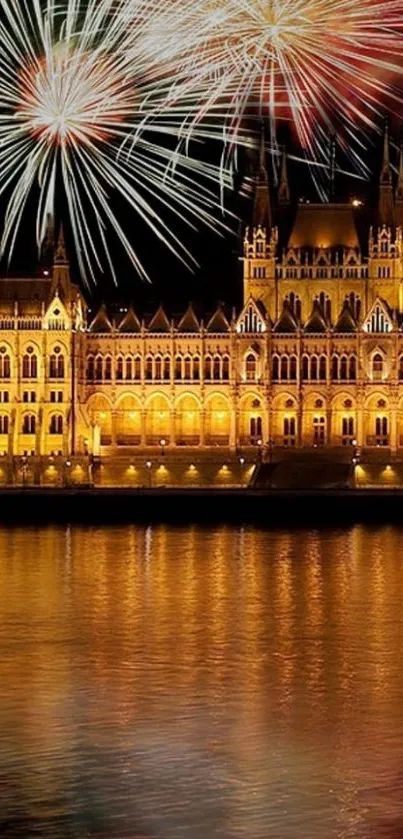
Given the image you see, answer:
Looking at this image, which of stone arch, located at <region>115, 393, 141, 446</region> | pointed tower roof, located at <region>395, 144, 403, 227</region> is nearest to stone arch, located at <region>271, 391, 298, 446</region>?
stone arch, located at <region>115, 393, 141, 446</region>

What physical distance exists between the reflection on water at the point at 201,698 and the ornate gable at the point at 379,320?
117 ft

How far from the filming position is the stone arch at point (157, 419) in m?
95.9

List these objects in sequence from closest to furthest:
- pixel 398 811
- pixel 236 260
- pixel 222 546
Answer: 1. pixel 398 811
2. pixel 222 546
3. pixel 236 260

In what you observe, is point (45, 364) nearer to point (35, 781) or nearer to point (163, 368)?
point (163, 368)

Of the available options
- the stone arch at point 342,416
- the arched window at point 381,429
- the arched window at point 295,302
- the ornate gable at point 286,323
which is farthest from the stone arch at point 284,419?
the arched window at point 295,302

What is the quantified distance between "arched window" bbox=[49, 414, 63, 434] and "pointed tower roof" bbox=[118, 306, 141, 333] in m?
6.12

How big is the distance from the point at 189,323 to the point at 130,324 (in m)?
3.30

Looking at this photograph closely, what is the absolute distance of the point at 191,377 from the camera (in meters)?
96.1

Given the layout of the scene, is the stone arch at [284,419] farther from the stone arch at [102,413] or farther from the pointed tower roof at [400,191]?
Answer: the pointed tower roof at [400,191]

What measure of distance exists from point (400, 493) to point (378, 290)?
2302 centimetres

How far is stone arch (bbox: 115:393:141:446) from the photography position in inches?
3780

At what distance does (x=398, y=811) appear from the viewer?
25656mm

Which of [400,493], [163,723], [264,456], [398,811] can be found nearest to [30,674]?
[163,723]

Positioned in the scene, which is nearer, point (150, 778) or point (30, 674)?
point (150, 778)
